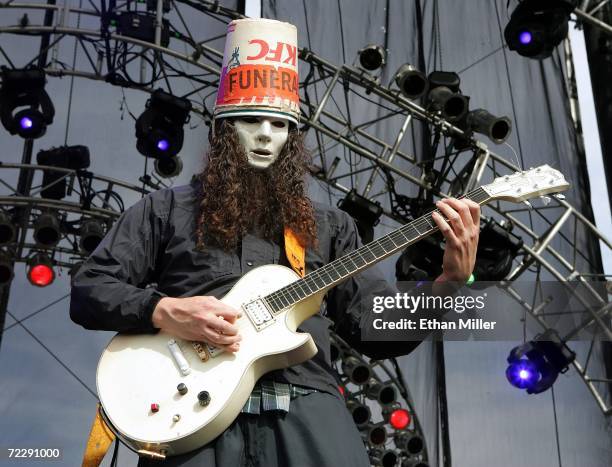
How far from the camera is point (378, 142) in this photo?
6656 mm

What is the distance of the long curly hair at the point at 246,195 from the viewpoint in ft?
6.15

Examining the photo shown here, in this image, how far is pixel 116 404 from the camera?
5.41 ft

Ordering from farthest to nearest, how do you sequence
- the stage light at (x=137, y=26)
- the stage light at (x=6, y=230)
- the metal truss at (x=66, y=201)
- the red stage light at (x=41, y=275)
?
the red stage light at (x=41, y=275) < the metal truss at (x=66, y=201) < the stage light at (x=6, y=230) < the stage light at (x=137, y=26)

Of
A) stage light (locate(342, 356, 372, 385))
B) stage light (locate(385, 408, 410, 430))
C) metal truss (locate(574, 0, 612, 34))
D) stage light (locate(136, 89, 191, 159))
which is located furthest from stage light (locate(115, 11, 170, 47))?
stage light (locate(385, 408, 410, 430))

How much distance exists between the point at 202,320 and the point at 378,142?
5178 millimetres

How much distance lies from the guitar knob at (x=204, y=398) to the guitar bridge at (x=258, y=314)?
186 millimetres

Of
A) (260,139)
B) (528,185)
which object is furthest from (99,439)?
(528,185)

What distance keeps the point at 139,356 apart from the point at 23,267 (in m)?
6.99

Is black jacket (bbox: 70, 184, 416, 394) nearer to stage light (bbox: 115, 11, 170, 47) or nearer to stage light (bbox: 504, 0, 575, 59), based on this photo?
stage light (bbox: 504, 0, 575, 59)

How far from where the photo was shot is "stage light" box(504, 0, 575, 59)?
5.36 metres

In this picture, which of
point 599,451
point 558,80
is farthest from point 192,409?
point 558,80

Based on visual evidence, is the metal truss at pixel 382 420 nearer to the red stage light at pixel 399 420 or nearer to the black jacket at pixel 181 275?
the red stage light at pixel 399 420

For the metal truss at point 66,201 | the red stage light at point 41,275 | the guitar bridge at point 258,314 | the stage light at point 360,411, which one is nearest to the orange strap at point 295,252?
the guitar bridge at point 258,314

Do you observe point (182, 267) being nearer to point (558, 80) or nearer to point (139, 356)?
point (139, 356)
